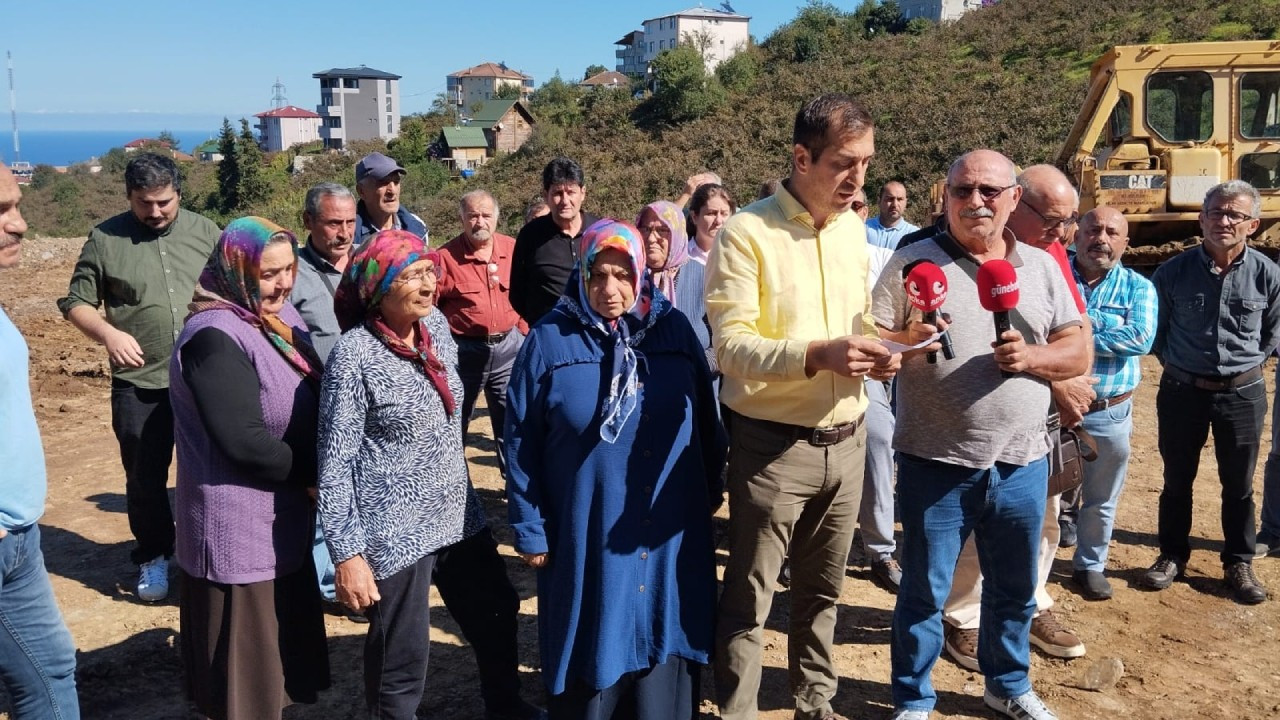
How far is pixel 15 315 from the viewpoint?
1237 centimetres

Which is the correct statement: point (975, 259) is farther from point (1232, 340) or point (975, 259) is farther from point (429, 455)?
point (1232, 340)

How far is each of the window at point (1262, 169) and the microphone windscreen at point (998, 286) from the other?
434 inches

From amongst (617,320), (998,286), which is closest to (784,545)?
(617,320)

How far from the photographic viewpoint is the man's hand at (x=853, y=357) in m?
2.54

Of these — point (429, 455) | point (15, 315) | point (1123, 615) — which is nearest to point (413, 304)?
point (429, 455)

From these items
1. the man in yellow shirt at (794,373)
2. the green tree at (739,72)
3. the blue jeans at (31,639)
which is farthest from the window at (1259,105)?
the green tree at (739,72)

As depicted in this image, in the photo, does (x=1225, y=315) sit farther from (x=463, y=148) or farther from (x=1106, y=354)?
(x=463, y=148)

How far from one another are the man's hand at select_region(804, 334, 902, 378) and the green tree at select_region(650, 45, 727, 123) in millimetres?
32579

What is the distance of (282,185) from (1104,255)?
50.2 meters

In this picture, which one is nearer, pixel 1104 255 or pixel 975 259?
pixel 975 259

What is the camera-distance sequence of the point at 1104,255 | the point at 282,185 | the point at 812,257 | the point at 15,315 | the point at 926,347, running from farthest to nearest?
the point at 282,185 < the point at 15,315 < the point at 1104,255 < the point at 812,257 < the point at 926,347

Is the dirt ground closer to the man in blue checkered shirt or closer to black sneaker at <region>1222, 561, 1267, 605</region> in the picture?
black sneaker at <region>1222, 561, 1267, 605</region>

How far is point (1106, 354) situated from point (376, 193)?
3725mm

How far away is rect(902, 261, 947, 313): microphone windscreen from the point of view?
269cm
